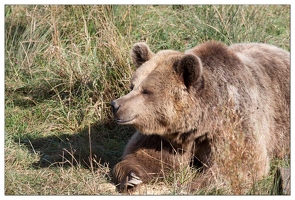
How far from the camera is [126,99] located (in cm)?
648

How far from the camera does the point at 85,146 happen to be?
800 centimetres

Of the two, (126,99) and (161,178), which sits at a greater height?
(126,99)

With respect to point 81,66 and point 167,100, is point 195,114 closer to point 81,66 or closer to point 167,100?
point 167,100

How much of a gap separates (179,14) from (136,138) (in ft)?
12.6

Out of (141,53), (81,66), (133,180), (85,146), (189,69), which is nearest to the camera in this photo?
(189,69)

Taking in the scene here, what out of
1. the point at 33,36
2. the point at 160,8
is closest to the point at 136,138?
the point at 33,36

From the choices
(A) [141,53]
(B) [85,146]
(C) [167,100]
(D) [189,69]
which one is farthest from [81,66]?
(D) [189,69]

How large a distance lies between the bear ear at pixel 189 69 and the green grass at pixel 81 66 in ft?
3.71

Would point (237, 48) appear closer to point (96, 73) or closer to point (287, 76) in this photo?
point (287, 76)

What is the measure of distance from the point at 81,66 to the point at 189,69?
2981mm

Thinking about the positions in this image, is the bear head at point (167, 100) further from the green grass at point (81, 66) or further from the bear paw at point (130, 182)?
the green grass at point (81, 66)

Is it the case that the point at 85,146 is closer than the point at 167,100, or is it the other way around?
the point at 167,100

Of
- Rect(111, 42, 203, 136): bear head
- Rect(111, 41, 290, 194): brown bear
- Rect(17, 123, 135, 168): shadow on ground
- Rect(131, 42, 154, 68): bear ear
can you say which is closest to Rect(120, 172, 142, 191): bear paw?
Rect(111, 41, 290, 194): brown bear

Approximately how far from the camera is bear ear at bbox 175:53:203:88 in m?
6.41
